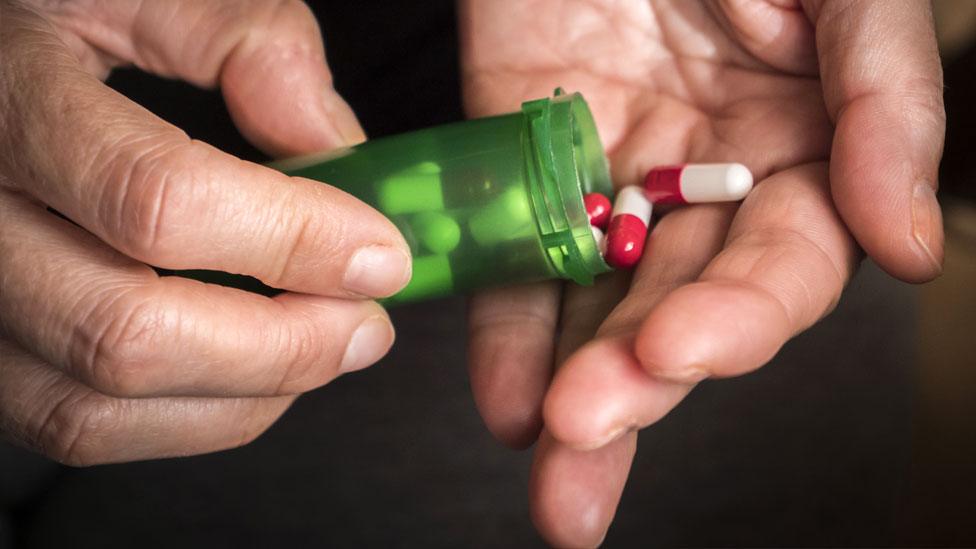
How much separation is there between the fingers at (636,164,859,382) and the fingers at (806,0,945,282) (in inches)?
1.9

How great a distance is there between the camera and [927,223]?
41.4 inches

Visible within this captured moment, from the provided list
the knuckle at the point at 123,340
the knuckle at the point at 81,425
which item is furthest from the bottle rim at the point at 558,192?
the knuckle at the point at 81,425

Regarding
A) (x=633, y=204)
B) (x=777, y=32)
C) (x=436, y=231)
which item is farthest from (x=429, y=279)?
(x=777, y=32)

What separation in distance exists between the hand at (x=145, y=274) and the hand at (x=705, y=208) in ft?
0.92

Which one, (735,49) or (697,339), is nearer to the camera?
(697,339)

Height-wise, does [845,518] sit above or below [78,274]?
below

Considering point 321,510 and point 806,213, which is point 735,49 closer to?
point 806,213

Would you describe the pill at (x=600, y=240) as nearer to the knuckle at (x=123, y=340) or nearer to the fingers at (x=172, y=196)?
the fingers at (x=172, y=196)

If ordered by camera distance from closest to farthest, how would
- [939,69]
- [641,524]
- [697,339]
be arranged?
[697,339] → [939,69] → [641,524]

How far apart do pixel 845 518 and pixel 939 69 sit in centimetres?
116

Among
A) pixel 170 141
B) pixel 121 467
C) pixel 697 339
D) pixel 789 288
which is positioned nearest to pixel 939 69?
pixel 789 288

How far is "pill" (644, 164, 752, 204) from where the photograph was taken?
1.23 meters

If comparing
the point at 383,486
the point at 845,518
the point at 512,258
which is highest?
the point at 512,258

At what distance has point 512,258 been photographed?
121 centimetres
